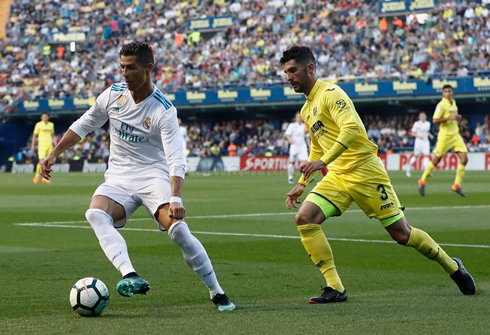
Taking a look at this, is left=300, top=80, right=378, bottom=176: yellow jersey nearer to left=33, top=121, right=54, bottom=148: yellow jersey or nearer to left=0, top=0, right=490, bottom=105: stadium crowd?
left=33, top=121, right=54, bottom=148: yellow jersey

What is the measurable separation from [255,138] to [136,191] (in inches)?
1836

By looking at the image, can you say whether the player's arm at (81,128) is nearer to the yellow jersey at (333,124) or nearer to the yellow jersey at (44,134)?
the yellow jersey at (333,124)

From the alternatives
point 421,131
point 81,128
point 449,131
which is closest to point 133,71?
point 81,128

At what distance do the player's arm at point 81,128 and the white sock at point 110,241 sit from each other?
0.71m

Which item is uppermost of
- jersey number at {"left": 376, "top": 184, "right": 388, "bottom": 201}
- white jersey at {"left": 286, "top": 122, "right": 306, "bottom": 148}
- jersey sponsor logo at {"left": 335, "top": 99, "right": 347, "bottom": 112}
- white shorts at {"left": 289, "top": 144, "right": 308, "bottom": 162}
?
jersey sponsor logo at {"left": 335, "top": 99, "right": 347, "bottom": 112}

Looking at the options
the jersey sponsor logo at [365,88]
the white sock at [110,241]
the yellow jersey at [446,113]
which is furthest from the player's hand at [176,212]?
the jersey sponsor logo at [365,88]

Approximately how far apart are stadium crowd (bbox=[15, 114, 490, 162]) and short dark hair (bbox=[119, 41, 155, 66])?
38574 millimetres

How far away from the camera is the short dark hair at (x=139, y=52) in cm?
668

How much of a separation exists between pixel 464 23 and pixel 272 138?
13.8 metres

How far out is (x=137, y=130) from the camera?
698cm

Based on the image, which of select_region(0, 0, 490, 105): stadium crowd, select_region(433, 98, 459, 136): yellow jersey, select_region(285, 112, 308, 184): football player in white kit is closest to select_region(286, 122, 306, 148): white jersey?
A: select_region(285, 112, 308, 184): football player in white kit

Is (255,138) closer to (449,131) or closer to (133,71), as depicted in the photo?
(449,131)

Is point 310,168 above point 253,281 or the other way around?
above

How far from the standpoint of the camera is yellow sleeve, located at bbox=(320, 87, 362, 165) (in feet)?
23.4
